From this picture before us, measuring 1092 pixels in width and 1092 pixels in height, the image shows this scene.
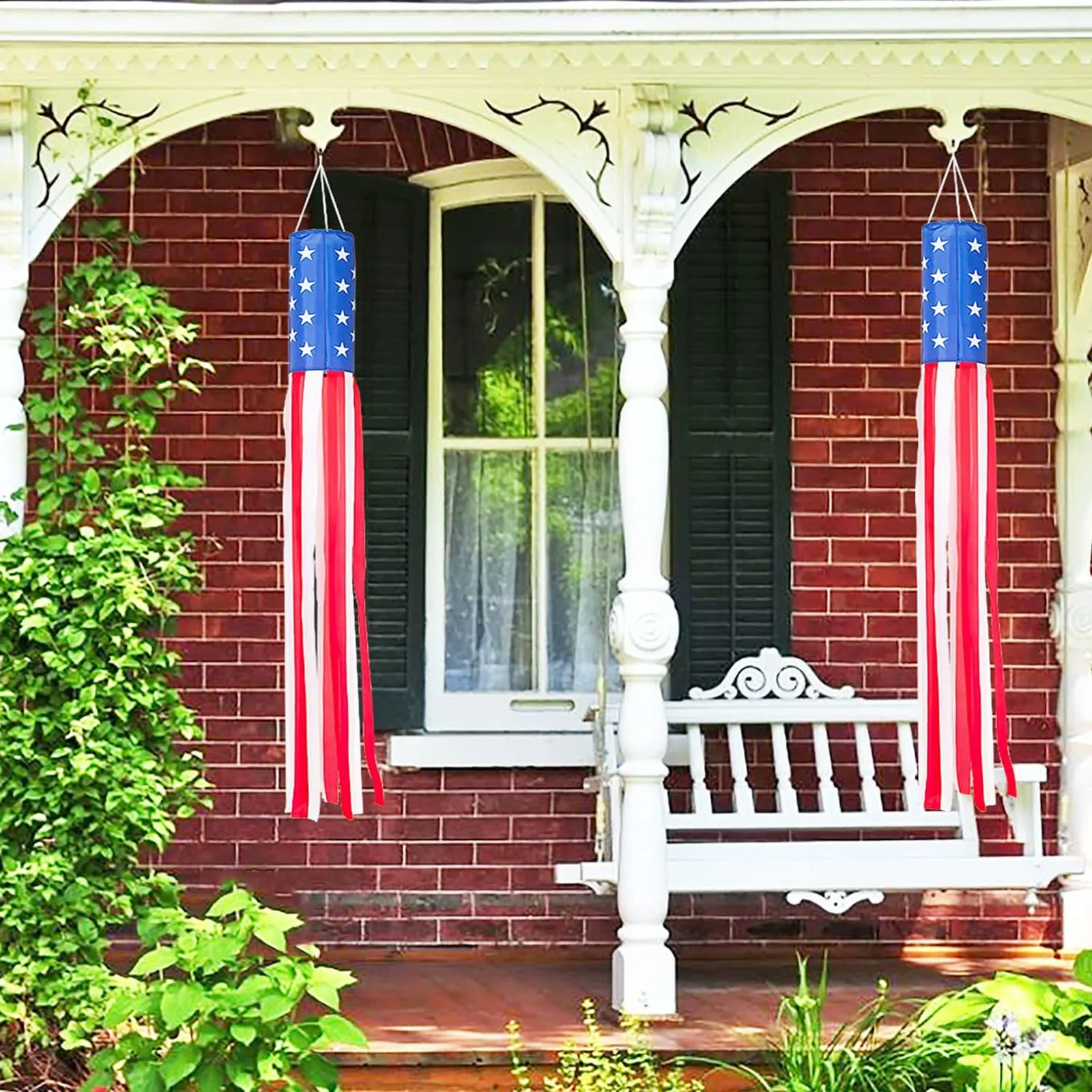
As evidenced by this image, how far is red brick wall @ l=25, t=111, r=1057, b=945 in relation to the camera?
8.79 metres

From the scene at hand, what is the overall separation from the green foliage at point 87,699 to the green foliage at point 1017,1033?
2411mm

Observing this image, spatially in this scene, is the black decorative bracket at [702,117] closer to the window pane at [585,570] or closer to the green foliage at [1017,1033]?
the window pane at [585,570]

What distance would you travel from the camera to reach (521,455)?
29.7 feet

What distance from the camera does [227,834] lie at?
877cm

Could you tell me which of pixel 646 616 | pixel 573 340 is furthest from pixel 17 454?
pixel 573 340

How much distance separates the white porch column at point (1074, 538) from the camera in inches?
345

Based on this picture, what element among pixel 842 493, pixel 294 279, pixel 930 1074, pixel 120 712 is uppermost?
pixel 294 279

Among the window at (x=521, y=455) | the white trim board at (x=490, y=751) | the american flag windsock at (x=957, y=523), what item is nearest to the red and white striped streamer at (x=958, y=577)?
the american flag windsock at (x=957, y=523)

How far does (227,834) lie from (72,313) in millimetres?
2439

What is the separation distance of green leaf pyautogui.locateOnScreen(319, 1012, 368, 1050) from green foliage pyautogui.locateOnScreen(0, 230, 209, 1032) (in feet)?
3.25

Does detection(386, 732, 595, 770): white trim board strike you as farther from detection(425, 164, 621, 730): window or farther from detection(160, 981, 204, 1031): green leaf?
detection(160, 981, 204, 1031): green leaf

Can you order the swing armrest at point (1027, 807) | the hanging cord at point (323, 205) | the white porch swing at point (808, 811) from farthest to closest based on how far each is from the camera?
1. the hanging cord at point (323, 205)
2. the swing armrest at point (1027, 807)
3. the white porch swing at point (808, 811)

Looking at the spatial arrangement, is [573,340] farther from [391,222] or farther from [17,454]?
[17,454]

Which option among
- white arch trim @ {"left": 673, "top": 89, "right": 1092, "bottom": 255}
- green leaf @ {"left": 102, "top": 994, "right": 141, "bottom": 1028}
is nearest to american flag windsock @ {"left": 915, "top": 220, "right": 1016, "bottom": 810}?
white arch trim @ {"left": 673, "top": 89, "right": 1092, "bottom": 255}
